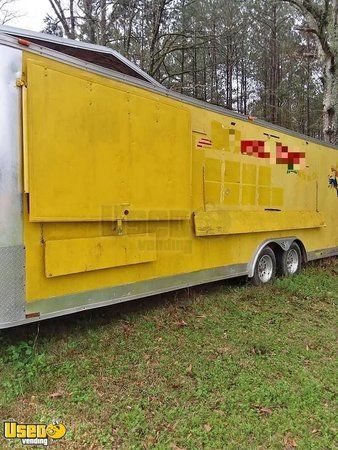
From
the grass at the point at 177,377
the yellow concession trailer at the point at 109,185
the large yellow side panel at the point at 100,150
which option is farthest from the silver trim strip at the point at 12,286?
the grass at the point at 177,377

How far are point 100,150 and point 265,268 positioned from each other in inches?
163

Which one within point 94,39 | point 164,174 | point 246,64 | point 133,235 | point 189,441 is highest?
point 246,64

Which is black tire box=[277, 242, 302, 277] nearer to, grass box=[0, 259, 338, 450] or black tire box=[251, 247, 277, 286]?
black tire box=[251, 247, 277, 286]

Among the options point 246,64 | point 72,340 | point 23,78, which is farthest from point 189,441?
point 246,64

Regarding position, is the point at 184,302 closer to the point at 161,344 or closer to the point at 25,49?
the point at 161,344

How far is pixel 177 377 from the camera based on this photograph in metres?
3.69

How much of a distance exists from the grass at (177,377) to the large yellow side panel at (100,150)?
1.36 metres

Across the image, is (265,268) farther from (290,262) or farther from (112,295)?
(112,295)

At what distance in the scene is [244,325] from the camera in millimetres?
5074

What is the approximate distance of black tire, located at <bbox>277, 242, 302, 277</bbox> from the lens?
744cm

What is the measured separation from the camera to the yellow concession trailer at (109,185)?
11.4ft

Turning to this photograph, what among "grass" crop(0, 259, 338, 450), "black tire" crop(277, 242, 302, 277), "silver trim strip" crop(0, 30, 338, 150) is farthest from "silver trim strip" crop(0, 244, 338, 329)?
"silver trim strip" crop(0, 30, 338, 150)

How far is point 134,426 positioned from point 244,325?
244cm

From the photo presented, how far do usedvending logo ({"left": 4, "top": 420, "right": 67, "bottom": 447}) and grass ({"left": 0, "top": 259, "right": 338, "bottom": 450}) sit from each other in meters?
0.06
